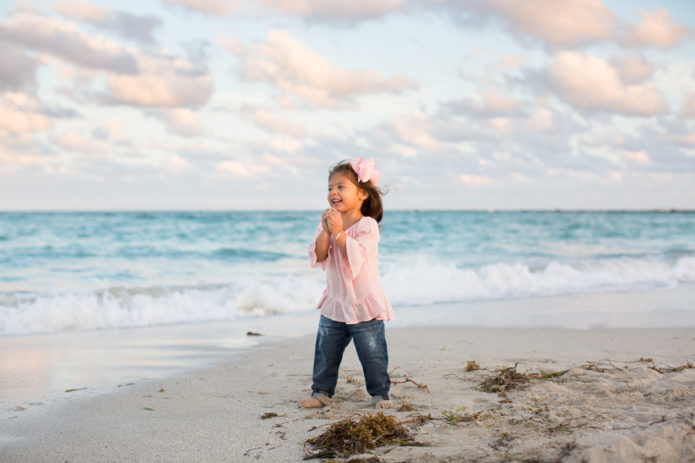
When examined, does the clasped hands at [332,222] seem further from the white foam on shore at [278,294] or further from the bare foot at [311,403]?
the white foam on shore at [278,294]

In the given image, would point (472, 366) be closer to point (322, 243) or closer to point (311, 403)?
point (311, 403)

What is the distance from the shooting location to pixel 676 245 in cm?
2241

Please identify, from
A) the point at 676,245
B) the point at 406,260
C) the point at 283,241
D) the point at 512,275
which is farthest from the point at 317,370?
the point at 676,245

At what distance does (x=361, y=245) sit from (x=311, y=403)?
106cm

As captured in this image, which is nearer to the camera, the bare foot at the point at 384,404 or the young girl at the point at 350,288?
the bare foot at the point at 384,404

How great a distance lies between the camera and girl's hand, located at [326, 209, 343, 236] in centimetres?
352

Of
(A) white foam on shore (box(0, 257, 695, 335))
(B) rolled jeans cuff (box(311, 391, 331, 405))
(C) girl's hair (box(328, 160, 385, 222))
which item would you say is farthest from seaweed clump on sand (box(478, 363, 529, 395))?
(A) white foam on shore (box(0, 257, 695, 335))

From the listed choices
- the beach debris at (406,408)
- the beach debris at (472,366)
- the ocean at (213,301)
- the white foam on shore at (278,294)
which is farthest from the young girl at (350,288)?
the white foam on shore at (278,294)

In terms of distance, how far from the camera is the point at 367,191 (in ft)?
12.6

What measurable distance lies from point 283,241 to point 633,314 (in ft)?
52.7

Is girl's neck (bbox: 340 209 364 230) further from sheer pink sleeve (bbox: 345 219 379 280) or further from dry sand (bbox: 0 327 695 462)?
dry sand (bbox: 0 327 695 462)

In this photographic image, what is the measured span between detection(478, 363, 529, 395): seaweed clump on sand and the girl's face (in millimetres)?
1536

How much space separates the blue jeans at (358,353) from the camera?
3588mm

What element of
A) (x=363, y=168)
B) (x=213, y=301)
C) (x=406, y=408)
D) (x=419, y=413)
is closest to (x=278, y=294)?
(x=213, y=301)
